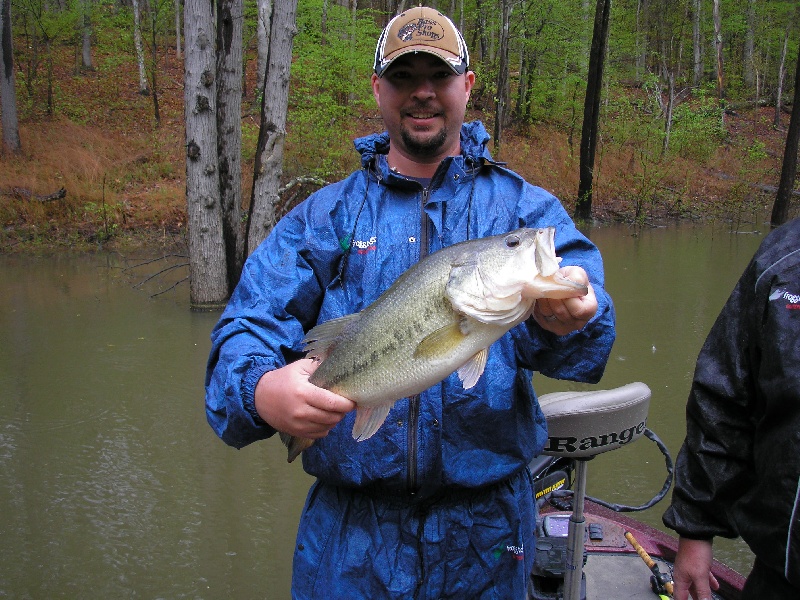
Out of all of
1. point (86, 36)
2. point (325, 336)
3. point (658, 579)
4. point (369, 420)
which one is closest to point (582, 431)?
point (658, 579)

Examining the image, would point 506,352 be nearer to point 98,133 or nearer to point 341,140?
point 341,140

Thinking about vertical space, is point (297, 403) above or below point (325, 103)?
below

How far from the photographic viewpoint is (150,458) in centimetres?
559

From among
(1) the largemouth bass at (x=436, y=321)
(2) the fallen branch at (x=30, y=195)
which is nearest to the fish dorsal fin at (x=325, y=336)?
(1) the largemouth bass at (x=436, y=321)

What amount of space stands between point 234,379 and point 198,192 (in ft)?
26.0

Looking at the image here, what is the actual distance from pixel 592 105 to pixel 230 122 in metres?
11.0

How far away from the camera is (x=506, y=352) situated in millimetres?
2119

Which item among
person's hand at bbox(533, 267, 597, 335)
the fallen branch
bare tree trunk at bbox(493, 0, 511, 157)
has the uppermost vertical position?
bare tree trunk at bbox(493, 0, 511, 157)

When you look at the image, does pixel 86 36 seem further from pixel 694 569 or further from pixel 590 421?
pixel 694 569

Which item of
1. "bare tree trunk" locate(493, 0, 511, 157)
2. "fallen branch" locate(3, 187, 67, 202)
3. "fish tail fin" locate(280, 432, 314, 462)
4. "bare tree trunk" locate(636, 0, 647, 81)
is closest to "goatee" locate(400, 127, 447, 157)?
"fish tail fin" locate(280, 432, 314, 462)

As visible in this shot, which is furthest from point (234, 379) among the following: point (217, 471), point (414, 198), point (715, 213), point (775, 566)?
point (715, 213)

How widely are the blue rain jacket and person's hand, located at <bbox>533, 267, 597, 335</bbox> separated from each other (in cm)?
12

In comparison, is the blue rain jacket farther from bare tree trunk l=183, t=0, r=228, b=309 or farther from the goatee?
bare tree trunk l=183, t=0, r=228, b=309

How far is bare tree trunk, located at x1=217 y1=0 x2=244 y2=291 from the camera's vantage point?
10023mm
